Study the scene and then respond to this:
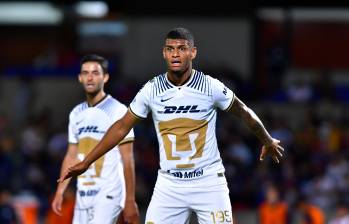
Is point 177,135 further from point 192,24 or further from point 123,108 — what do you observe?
point 192,24

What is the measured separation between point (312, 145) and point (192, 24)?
5030mm

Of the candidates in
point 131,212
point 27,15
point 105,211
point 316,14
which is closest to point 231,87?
point 316,14

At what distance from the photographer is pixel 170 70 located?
786 cm

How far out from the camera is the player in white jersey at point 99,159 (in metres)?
9.06

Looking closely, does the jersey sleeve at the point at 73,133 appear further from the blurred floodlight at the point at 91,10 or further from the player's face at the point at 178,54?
the blurred floodlight at the point at 91,10

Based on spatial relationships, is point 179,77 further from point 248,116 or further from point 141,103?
point 248,116

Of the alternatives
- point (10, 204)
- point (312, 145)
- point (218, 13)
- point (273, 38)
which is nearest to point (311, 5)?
point (273, 38)

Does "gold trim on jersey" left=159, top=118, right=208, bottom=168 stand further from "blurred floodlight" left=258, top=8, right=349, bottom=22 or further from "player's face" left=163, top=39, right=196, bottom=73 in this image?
"blurred floodlight" left=258, top=8, right=349, bottom=22

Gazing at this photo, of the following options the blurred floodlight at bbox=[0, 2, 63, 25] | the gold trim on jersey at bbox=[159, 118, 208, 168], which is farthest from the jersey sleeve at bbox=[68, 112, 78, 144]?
the blurred floodlight at bbox=[0, 2, 63, 25]

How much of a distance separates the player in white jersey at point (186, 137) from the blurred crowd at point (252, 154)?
750 cm

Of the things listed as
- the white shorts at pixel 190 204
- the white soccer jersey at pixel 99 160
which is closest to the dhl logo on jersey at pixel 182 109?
the white shorts at pixel 190 204

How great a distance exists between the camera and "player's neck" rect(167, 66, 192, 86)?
788 centimetres

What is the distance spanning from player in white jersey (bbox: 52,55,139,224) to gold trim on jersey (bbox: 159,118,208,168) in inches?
41.1

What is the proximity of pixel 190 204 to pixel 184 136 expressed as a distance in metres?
0.57
